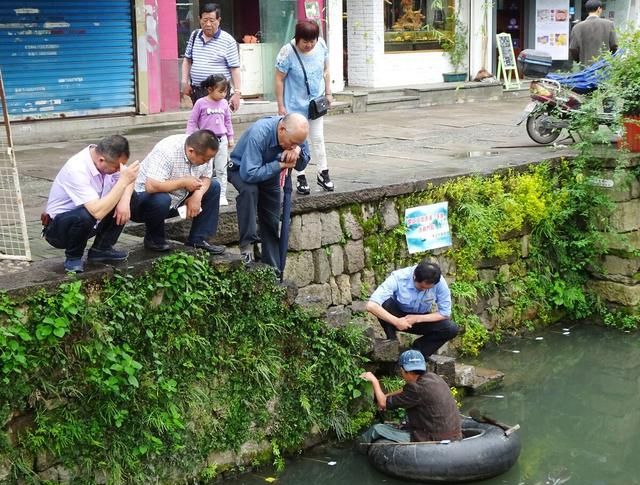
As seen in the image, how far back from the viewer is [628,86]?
10.6 metres

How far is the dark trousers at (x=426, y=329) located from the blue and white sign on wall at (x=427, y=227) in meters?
1.47

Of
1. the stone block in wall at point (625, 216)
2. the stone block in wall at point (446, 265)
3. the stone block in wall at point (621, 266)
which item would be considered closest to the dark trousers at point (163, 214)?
the stone block in wall at point (446, 265)

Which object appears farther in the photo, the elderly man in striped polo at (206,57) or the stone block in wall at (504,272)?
the stone block in wall at (504,272)

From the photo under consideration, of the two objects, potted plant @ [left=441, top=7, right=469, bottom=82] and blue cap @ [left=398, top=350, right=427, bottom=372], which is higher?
potted plant @ [left=441, top=7, right=469, bottom=82]

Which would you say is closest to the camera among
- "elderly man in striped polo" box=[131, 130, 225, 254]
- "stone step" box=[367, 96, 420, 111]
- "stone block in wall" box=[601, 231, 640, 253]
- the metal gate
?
"elderly man in striped polo" box=[131, 130, 225, 254]

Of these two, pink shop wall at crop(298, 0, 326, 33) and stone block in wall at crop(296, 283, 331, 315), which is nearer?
stone block in wall at crop(296, 283, 331, 315)

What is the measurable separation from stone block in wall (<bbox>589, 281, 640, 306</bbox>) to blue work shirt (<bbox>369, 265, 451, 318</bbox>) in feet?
12.0

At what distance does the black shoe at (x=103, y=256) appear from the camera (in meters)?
6.58

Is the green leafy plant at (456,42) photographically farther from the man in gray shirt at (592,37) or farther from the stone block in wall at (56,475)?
the stone block in wall at (56,475)

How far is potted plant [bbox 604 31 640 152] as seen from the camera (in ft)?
34.6

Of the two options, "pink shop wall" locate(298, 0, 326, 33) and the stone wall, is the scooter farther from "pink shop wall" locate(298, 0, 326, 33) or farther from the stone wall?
"pink shop wall" locate(298, 0, 326, 33)

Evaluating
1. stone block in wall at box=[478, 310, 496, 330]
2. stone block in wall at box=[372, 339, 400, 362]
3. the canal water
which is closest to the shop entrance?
the canal water

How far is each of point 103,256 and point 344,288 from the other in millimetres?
3098

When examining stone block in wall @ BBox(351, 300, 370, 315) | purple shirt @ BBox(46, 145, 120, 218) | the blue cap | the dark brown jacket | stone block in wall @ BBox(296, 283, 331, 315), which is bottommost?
the dark brown jacket
